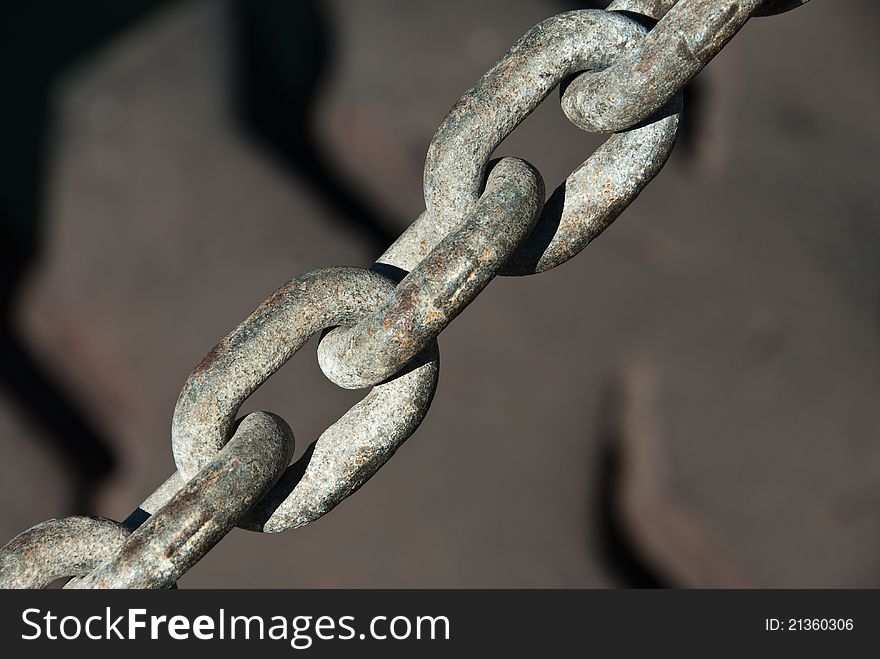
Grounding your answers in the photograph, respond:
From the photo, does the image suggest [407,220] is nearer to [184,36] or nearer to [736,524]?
[184,36]

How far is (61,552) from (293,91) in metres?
1.19

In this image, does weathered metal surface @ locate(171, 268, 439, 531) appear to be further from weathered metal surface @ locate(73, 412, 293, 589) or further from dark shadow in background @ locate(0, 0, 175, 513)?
dark shadow in background @ locate(0, 0, 175, 513)

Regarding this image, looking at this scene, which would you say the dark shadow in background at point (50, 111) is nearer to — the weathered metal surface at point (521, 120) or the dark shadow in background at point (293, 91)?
the dark shadow in background at point (293, 91)

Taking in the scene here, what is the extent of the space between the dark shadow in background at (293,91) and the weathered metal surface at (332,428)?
3.05 feet

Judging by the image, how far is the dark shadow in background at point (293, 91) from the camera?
1.49 meters

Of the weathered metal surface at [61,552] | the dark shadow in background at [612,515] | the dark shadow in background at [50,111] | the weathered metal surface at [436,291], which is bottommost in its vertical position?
the dark shadow in background at [612,515]

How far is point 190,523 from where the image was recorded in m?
0.46

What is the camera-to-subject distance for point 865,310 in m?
1.39

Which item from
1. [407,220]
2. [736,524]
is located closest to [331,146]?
[407,220]

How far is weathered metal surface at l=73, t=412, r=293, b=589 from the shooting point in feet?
1.49

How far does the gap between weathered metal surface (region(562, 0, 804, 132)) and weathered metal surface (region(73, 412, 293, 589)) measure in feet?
0.83

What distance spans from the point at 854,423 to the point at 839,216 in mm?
326

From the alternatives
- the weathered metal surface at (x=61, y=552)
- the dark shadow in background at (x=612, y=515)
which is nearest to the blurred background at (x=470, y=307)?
the dark shadow in background at (x=612, y=515)

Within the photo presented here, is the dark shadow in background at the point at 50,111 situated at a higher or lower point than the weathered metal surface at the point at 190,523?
higher
